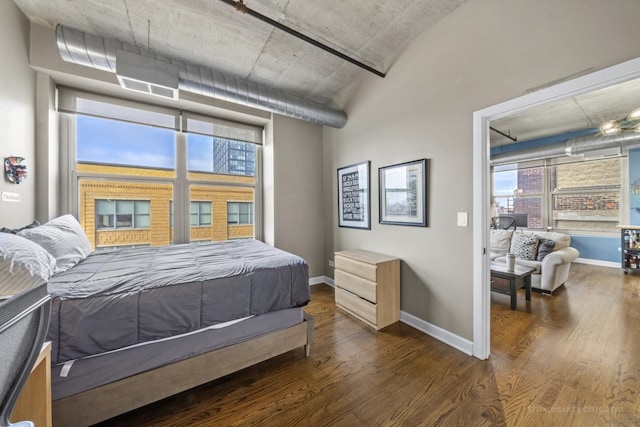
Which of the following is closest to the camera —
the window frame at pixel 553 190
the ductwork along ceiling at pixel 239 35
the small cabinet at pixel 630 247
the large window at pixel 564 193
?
the ductwork along ceiling at pixel 239 35

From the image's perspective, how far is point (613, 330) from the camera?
234 centimetres

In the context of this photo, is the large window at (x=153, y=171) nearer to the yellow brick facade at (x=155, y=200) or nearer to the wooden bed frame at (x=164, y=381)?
the yellow brick facade at (x=155, y=200)

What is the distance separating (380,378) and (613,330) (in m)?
2.57

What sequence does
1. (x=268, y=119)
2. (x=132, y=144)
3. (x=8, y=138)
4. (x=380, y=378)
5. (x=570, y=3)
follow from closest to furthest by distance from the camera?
(x=570, y=3)
(x=380, y=378)
(x=8, y=138)
(x=132, y=144)
(x=268, y=119)

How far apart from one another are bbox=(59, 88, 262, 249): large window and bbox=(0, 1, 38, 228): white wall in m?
0.43

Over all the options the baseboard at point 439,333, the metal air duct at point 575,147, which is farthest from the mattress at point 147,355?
the metal air duct at point 575,147

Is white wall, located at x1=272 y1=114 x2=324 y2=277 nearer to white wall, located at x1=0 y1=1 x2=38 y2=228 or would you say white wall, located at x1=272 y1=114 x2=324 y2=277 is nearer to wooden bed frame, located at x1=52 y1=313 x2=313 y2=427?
wooden bed frame, located at x1=52 y1=313 x2=313 y2=427

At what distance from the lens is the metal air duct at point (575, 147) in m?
3.91

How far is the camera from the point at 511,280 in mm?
2924

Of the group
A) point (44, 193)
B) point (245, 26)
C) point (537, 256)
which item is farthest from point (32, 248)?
point (537, 256)

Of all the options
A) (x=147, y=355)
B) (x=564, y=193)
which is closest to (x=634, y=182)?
(x=564, y=193)

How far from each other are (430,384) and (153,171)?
3817 millimetres

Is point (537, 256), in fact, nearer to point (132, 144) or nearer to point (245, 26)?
point (245, 26)

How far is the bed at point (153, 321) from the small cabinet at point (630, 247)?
6219mm
